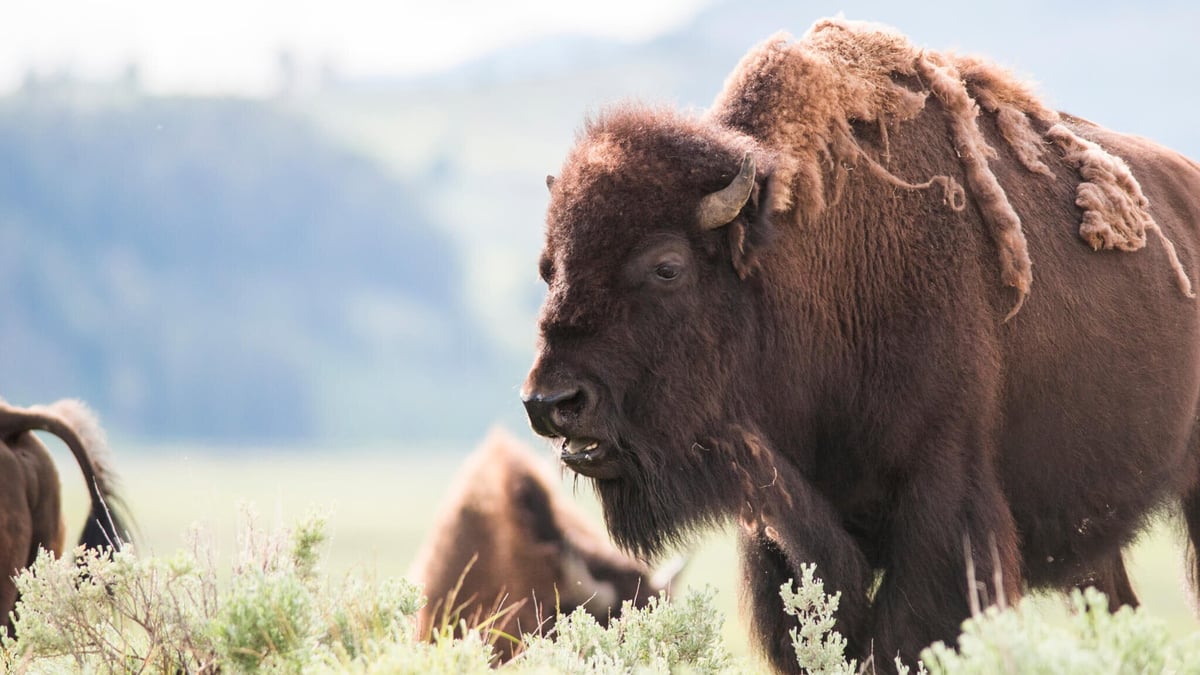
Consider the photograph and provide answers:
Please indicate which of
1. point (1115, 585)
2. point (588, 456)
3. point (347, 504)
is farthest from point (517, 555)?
point (347, 504)

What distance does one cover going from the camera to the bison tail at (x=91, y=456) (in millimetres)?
6520

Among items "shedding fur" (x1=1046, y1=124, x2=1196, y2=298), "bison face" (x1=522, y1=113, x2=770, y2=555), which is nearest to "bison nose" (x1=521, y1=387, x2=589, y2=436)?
"bison face" (x1=522, y1=113, x2=770, y2=555)

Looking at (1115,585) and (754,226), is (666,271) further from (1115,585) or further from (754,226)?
(1115,585)

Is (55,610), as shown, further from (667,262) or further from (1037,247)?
(1037,247)

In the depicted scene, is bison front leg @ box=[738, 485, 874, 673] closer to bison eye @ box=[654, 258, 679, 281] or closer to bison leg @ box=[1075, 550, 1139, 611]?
bison eye @ box=[654, 258, 679, 281]

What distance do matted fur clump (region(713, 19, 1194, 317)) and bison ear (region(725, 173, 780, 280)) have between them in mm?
44

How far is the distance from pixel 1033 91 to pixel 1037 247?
1.00 meters

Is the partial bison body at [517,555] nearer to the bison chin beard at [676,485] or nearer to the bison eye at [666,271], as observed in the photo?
the bison chin beard at [676,485]

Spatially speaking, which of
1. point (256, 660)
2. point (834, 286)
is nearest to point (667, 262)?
point (834, 286)

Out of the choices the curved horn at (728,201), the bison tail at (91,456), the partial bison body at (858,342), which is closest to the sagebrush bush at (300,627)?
the partial bison body at (858,342)

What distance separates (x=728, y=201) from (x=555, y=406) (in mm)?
916

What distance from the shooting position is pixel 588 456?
4312mm

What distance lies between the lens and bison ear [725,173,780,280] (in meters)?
4.40

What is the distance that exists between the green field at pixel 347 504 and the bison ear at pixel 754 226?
1.04m
